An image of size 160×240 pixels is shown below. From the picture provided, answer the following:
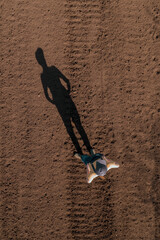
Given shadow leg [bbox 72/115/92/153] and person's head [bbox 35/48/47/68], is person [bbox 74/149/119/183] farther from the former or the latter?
person's head [bbox 35/48/47/68]


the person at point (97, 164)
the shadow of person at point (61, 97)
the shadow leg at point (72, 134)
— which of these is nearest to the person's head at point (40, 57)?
the shadow of person at point (61, 97)

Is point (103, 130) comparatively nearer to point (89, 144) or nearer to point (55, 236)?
point (89, 144)

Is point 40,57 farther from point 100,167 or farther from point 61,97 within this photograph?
point 100,167

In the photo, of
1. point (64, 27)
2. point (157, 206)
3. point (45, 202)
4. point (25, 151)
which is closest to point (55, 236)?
point (45, 202)

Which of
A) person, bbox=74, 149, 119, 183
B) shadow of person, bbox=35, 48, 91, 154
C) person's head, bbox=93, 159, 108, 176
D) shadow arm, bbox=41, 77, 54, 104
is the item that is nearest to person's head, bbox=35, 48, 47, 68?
shadow of person, bbox=35, 48, 91, 154

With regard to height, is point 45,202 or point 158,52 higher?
point 158,52

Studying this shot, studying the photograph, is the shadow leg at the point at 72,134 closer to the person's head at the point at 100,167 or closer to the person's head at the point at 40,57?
the person's head at the point at 100,167

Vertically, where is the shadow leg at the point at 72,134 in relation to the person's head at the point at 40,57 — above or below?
below
